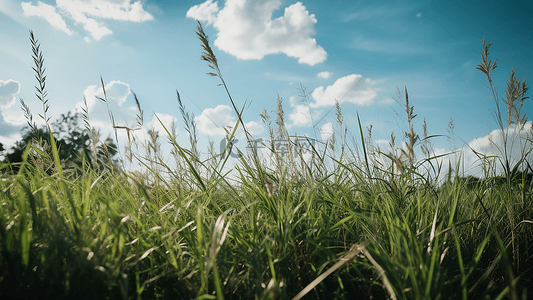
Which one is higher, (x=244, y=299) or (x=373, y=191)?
(x=373, y=191)

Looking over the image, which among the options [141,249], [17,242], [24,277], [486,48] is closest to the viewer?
[24,277]

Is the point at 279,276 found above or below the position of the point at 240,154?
below

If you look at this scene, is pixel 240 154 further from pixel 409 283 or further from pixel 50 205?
pixel 409 283

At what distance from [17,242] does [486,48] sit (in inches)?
123

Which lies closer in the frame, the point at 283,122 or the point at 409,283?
the point at 409,283

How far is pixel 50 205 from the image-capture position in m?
1.02

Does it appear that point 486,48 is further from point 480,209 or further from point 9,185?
point 9,185

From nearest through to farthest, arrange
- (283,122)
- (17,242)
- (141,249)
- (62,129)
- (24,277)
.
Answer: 1. (24,277)
2. (17,242)
3. (141,249)
4. (283,122)
5. (62,129)

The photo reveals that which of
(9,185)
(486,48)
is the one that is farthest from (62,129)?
(486,48)

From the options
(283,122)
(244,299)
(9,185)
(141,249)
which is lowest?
(244,299)

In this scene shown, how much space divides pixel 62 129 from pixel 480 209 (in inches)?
1274

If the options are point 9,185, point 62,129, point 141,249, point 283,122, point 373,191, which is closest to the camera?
point 141,249

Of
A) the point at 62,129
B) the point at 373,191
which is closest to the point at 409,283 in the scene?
the point at 373,191

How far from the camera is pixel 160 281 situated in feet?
3.34
